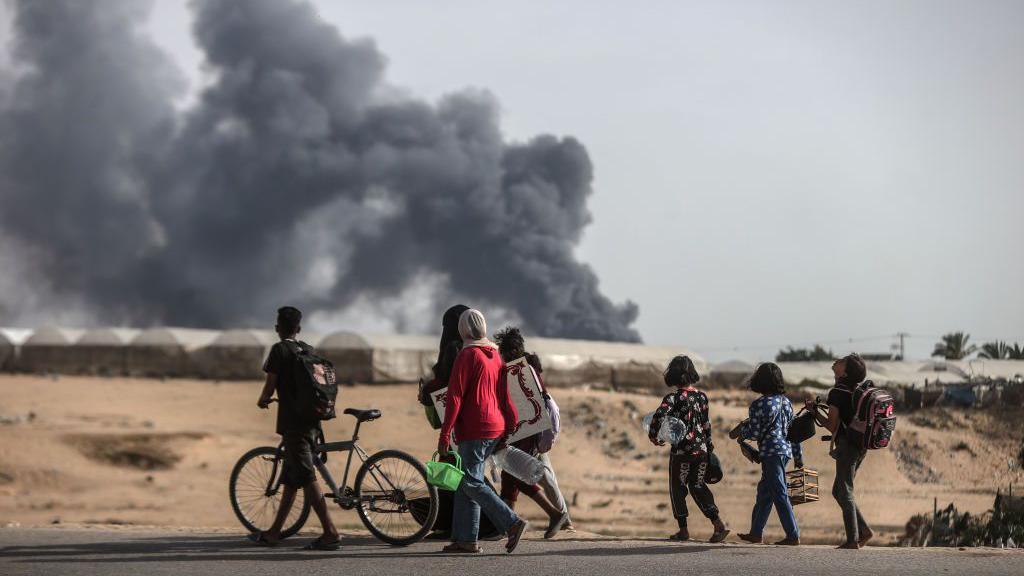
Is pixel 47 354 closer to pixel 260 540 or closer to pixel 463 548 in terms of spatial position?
pixel 260 540

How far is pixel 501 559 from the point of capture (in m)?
7.65

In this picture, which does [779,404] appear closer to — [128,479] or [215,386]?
[128,479]

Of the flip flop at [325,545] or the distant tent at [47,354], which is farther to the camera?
the distant tent at [47,354]

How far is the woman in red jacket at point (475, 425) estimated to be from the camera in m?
7.80

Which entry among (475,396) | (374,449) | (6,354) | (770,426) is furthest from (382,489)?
(6,354)

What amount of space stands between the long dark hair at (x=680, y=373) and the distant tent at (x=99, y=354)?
140 ft

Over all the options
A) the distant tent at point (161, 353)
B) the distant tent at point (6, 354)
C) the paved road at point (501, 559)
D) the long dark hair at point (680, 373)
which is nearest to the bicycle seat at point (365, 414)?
the paved road at point (501, 559)

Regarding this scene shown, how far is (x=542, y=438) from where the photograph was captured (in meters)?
8.92

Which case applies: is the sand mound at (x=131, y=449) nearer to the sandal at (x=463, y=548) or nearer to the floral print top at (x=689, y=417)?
the sandal at (x=463, y=548)

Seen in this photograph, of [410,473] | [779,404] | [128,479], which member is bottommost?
[128,479]

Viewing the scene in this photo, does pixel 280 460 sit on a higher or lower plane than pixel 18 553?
higher

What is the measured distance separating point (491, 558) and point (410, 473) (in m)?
1.05

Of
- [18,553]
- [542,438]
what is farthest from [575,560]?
[18,553]

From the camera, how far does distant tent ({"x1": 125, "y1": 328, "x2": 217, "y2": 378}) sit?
4675 cm
